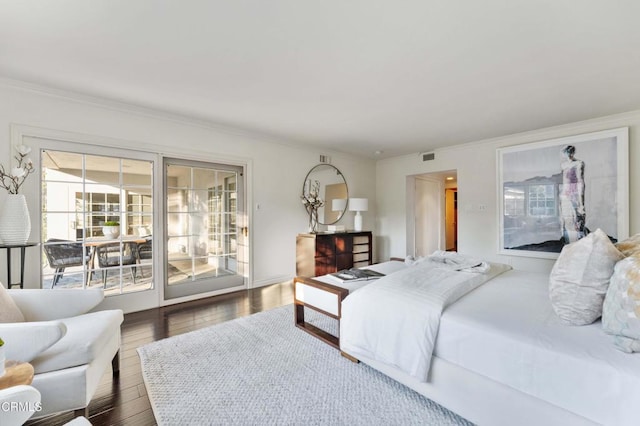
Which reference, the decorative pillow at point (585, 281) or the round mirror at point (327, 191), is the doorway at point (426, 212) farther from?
the decorative pillow at point (585, 281)

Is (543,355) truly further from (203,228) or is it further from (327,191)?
(327,191)

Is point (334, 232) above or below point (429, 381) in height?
above

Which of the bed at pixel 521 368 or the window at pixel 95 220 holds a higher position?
the window at pixel 95 220

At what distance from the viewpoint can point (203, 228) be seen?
152 inches

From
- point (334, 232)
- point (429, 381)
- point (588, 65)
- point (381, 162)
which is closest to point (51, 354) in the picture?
point (429, 381)

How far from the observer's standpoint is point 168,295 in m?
3.50

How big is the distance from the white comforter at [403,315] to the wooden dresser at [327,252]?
2.27 meters

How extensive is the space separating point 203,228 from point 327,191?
2.38 m

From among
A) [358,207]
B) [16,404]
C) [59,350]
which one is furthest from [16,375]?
[358,207]

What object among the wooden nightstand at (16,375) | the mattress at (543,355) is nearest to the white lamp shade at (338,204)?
the mattress at (543,355)

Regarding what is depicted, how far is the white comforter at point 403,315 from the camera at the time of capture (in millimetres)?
1619

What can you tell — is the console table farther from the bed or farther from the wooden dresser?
the wooden dresser

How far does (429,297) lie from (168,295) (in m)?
3.20

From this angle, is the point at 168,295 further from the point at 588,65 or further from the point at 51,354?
the point at 588,65
